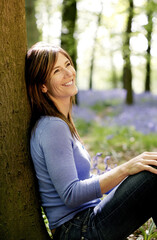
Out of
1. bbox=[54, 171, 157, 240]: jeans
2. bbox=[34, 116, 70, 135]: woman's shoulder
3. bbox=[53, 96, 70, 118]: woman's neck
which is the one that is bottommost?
bbox=[54, 171, 157, 240]: jeans

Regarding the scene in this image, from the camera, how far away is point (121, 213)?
1.62 meters

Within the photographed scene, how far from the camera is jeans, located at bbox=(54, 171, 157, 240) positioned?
159 cm

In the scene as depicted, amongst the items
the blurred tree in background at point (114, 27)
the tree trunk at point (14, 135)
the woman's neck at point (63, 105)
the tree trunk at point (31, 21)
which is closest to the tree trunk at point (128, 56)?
the blurred tree in background at point (114, 27)

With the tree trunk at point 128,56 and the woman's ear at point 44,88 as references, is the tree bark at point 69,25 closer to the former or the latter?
the tree trunk at point 128,56

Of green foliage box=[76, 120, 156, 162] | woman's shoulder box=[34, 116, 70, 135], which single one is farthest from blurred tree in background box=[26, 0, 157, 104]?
woman's shoulder box=[34, 116, 70, 135]

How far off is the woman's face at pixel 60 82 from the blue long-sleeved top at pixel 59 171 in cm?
25

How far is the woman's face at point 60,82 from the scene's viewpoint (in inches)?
76.0

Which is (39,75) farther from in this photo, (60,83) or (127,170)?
(127,170)

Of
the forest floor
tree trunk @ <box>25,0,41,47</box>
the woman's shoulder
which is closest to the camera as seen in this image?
the woman's shoulder

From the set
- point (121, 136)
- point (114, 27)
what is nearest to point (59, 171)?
point (121, 136)

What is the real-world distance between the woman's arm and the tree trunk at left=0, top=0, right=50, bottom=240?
0.55 meters

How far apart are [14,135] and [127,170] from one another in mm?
762

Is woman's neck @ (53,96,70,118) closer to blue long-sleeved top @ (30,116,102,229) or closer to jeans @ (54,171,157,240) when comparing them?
blue long-sleeved top @ (30,116,102,229)

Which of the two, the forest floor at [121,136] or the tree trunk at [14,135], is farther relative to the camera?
the forest floor at [121,136]
